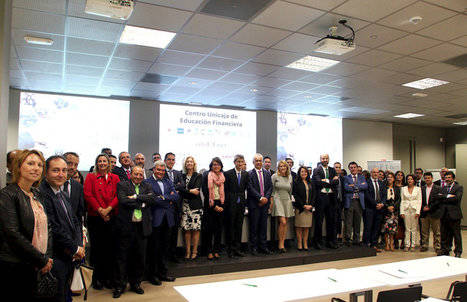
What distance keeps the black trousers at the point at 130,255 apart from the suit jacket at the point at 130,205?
2.1 inches

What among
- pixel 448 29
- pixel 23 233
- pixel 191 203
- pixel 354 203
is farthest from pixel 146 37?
pixel 354 203

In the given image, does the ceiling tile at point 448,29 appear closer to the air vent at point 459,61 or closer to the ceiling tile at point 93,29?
the air vent at point 459,61

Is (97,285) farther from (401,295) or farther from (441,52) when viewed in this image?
(441,52)

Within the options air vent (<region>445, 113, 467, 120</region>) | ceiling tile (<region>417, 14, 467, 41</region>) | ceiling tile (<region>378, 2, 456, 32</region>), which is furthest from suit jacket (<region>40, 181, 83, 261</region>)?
air vent (<region>445, 113, 467, 120</region>)

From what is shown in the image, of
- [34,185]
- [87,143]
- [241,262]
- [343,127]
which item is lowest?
[241,262]

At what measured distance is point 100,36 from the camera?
4.94m

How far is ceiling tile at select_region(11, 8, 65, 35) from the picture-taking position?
168 inches

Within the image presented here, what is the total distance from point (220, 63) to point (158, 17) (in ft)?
6.18

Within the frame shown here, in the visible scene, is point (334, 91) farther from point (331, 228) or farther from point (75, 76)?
point (75, 76)

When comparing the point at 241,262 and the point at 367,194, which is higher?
the point at 367,194

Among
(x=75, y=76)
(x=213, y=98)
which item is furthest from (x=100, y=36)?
(x=213, y=98)

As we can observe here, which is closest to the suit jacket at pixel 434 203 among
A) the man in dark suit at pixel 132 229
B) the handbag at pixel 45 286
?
the man in dark suit at pixel 132 229

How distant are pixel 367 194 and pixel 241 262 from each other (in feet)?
9.85

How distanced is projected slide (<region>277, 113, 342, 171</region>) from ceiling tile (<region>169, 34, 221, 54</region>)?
220 inches
